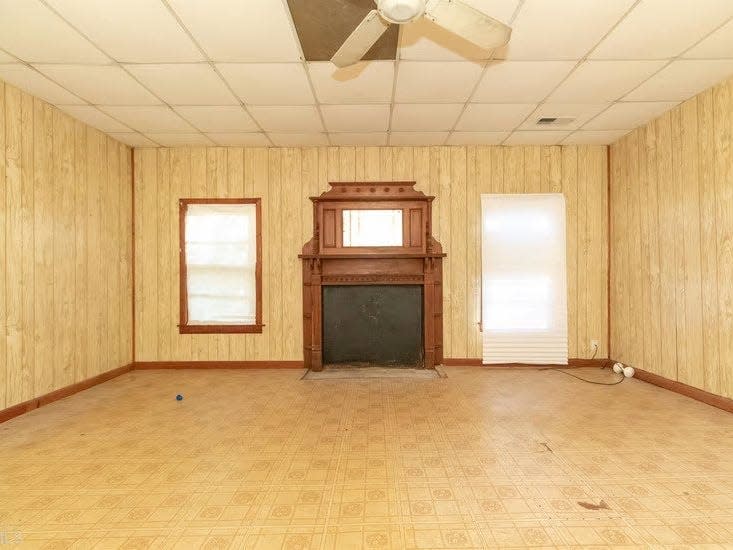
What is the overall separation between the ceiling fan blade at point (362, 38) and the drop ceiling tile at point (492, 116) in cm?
197

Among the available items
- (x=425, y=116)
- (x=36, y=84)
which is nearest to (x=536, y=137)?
(x=425, y=116)

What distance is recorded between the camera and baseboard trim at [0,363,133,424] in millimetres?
3279

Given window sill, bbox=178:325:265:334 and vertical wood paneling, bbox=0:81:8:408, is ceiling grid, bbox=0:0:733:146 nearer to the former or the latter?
vertical wood paneling, bbox=0:81:8:408

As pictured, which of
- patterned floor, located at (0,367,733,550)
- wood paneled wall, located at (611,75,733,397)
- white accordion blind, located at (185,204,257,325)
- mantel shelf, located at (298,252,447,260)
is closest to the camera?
patterned floor, located at (0,367,733,550)

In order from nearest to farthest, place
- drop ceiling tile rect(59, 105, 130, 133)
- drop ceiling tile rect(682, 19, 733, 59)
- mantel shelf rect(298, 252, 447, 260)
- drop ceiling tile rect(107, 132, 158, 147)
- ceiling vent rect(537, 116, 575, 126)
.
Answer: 1. drop ceiling tile rect(682, 19, 733, 59)
2. drop ceiling tile rect(59, 105, 130, 133)
3. ceiling vent rect(537, 116, 575, 126)
4. drop ceiling tile rect(107, 132, 158, 147)
5. mantel shelf rect(298, 252, 447, 260)

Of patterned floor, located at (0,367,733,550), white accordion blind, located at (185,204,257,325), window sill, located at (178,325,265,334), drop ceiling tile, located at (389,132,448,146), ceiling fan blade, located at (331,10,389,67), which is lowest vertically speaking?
patterned floor, located at (0,367,733,550)

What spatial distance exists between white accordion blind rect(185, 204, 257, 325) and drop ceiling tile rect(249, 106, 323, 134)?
1174 mm

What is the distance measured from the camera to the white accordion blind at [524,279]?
498 centimetres

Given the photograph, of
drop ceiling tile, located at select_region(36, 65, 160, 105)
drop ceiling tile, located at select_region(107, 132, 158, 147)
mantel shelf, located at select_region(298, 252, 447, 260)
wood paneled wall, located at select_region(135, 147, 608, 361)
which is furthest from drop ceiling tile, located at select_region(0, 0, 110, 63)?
mantel shelf, located at select_region(298, 252, 447, 260)

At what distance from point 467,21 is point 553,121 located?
2.82 metres

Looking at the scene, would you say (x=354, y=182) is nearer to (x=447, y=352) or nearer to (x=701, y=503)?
(x=447, y=352)

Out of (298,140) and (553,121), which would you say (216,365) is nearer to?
(298,140)

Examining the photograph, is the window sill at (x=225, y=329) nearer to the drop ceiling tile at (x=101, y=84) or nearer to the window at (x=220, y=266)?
the window at (x=220, y=266)

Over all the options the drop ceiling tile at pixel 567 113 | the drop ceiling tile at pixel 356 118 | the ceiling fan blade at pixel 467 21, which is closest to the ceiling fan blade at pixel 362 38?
the ceiling fan blade at pixel 467 21
